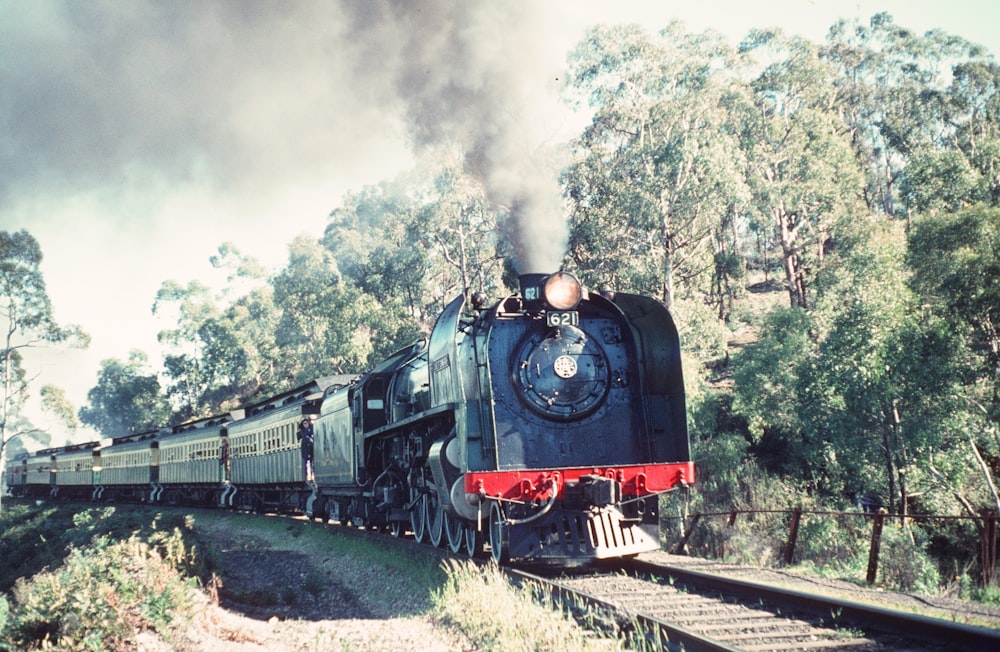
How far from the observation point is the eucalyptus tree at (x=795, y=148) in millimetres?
35094

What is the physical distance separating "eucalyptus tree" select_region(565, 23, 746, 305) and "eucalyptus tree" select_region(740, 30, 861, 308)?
6.73 meters

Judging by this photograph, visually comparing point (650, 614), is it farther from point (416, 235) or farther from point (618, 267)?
point (416, 235)

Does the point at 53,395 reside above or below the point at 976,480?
above

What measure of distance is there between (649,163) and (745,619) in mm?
20054

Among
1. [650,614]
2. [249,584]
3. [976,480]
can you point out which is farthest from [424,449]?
[976,480]

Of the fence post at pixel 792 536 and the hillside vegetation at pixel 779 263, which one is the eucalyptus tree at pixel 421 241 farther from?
the fence post at pixel 792 536

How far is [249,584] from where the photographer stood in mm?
11047

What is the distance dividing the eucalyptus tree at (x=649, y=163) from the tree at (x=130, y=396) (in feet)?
164

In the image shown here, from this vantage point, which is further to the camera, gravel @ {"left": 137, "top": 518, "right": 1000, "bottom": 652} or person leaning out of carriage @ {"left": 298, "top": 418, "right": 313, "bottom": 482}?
person leaning out of carriage @ {"left": 298, "top": 418, "right": 313, "bottom": 482}

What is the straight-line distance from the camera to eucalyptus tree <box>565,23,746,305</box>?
2470cm

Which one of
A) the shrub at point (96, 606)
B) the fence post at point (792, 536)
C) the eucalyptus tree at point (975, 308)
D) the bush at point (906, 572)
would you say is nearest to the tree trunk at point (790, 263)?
the eucalyptus tree at point (975, 308)

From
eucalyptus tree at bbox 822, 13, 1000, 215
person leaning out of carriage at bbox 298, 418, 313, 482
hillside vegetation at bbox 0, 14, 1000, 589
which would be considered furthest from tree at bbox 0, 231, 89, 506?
eucalyptus tree at bbox 822, 13, 1000, 215

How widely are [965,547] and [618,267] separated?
40.9 ft

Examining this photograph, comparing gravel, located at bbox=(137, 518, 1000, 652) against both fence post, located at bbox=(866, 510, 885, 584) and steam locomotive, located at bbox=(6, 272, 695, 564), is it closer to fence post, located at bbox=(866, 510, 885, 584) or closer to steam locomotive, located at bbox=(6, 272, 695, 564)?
fence post, located at bbox=(866, 510, 885, 584)
